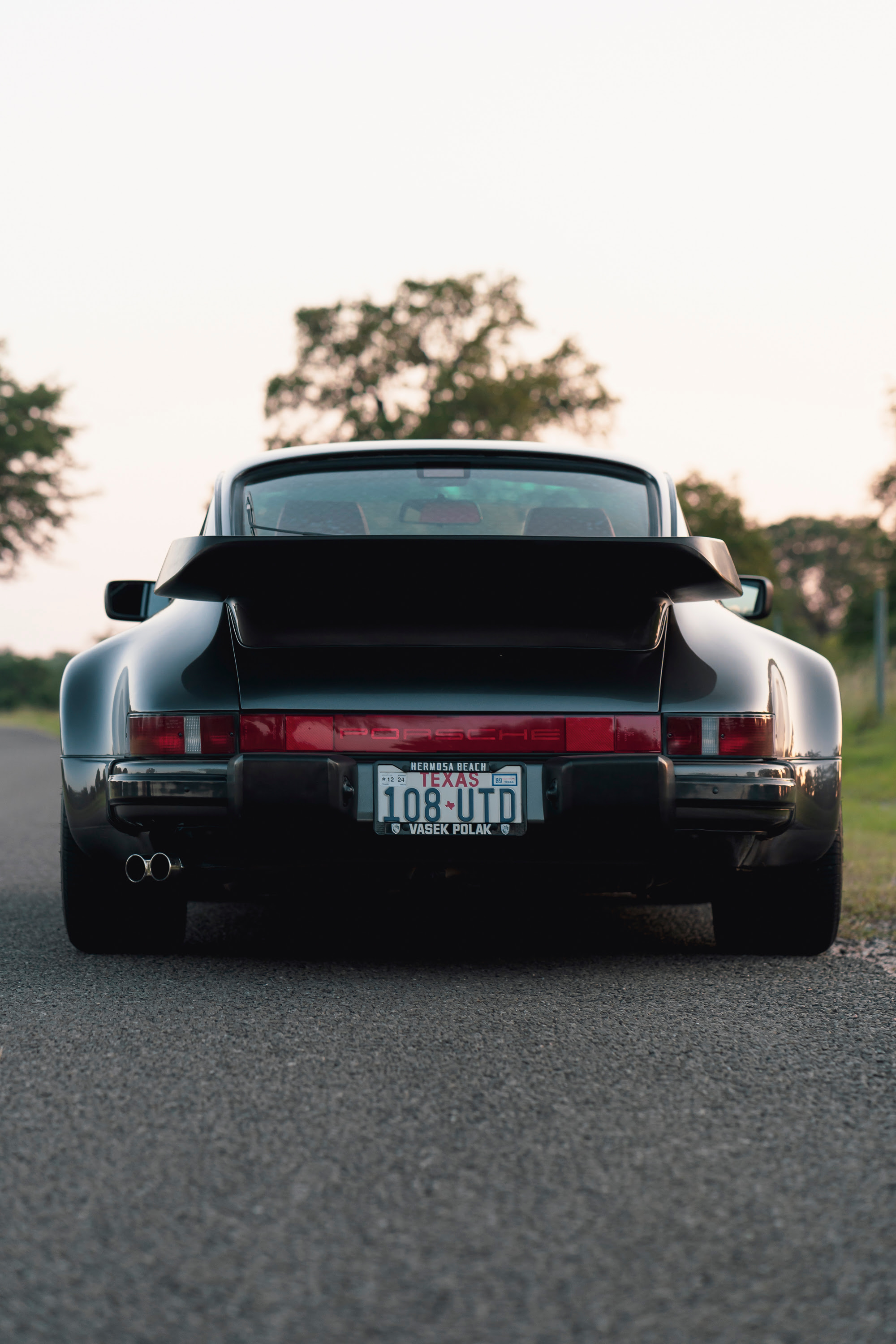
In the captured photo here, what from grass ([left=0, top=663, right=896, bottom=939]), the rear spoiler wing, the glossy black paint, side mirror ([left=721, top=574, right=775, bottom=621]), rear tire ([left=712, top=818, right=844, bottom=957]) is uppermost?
the rear spoiler wing

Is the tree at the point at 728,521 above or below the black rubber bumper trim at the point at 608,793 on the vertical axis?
below

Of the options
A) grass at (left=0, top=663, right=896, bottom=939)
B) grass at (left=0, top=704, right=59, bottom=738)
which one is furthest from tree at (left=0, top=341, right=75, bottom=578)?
grass at (left=0, top=663, right=896, bottom=939)

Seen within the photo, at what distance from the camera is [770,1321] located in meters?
1.76

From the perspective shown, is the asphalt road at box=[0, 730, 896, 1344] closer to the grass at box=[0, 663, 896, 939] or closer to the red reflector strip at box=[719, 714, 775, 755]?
the red reflector strip at box=[719, 714, 775, 755]

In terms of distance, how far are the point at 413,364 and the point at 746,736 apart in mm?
38459

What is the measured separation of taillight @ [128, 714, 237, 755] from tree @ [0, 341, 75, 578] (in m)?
33.1

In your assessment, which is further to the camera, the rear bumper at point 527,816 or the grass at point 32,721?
the grass at point 32,721

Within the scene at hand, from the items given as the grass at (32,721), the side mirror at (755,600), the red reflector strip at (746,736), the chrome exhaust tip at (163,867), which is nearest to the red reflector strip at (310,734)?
the chrome exhaust tip at (163,867)

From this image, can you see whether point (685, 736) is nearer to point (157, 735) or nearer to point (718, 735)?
point (718, 735)

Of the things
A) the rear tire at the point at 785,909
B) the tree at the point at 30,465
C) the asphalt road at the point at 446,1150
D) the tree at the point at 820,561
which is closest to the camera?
the asphalt road at the point at 446,1150

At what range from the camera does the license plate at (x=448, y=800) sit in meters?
3.73

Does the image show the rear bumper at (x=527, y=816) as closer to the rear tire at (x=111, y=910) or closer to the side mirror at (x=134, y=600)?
the rear tire at (x=111, y=910)

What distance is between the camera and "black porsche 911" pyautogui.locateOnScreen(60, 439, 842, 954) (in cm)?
371

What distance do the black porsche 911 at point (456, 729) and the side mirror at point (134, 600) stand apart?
82 cm
